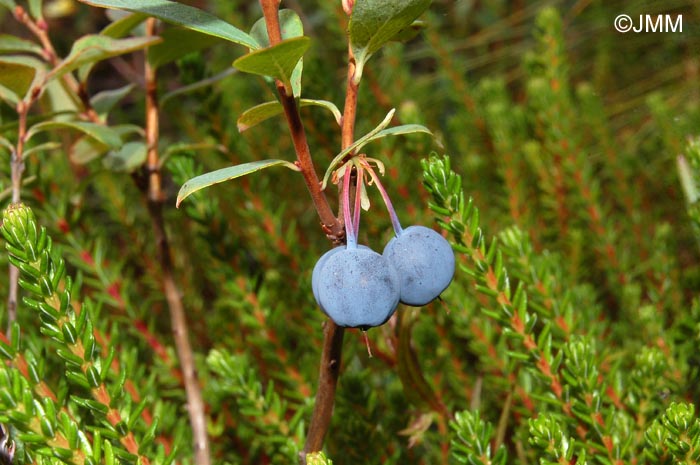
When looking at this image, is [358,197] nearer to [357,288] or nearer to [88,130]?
[357,288]

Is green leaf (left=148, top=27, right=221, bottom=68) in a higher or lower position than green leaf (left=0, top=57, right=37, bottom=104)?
Answer: higher

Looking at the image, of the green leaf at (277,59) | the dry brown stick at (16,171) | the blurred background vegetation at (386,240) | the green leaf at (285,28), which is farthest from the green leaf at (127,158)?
the green leaf at (277,59)

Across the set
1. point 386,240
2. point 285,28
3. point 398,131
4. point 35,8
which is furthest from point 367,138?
point 35,8

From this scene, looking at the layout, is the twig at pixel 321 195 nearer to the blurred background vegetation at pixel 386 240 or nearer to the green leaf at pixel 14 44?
the blurred background vegetation at pixel 386 240

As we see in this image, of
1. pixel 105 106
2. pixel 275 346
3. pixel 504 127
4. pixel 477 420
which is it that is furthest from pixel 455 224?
pixel 504 127

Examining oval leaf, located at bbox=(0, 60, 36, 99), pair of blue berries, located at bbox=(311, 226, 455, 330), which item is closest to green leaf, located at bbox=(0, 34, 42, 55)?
oval leaf, located at bbox=(0, 60, 36, 99)

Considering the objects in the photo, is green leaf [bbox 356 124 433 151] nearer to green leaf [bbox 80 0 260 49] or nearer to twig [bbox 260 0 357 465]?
twig [bbox 260 0 357 465]

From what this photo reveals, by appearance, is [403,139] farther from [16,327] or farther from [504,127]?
[16,327]
